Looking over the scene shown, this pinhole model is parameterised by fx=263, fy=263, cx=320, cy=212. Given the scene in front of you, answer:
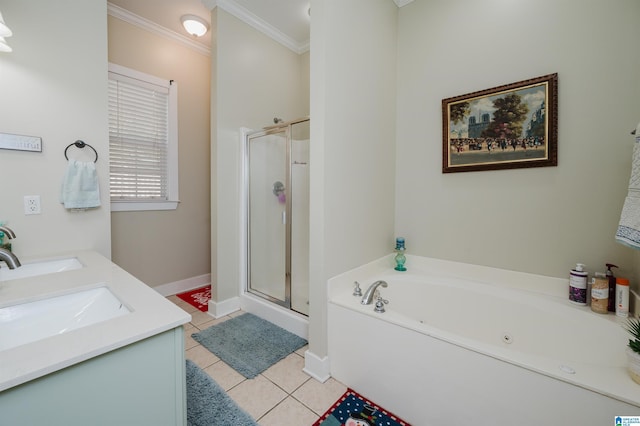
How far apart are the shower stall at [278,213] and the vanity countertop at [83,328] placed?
4.53ft

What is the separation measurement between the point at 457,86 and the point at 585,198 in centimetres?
111

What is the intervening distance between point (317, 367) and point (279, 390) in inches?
10.2

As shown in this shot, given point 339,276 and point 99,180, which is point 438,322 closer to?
point 339,276

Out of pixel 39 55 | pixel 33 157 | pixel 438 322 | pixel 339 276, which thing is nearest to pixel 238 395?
pixel 339 276

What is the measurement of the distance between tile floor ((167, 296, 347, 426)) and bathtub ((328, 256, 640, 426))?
185 millimetres

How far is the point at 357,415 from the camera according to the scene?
4.50 ft

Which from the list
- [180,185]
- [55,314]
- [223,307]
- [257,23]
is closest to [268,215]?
[223,307]

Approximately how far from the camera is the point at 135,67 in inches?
102

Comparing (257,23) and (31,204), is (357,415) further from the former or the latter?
(257,23)

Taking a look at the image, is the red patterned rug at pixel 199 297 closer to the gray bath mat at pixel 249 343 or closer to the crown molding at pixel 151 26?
the gray bath mat at pixel 249 343

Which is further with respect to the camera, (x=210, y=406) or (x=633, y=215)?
(x=210, y=406)

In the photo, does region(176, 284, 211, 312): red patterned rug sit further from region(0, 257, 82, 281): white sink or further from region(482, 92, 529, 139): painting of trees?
region(482, 92, 529, 139): painting of trees

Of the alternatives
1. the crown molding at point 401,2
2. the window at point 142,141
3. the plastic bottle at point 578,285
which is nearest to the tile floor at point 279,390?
the plastic bottle at point 578,285

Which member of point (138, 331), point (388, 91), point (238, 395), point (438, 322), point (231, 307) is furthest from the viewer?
point (231, 307)
